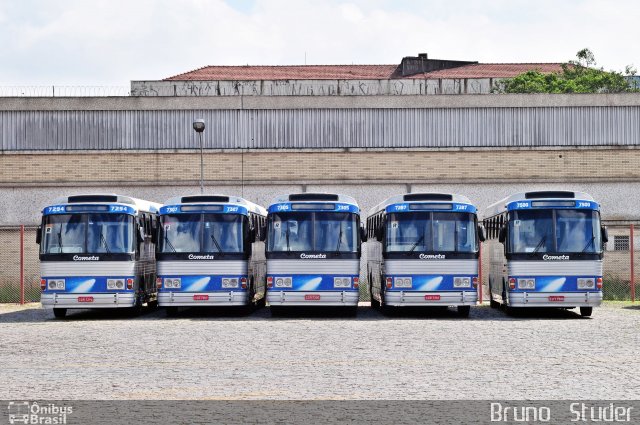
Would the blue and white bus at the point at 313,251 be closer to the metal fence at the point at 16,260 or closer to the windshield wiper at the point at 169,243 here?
the windshield wiper at the point at 169,243

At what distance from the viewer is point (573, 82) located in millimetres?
65938

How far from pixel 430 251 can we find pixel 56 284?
336 inches

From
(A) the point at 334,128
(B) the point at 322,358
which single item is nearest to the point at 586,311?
(B) the point at 322,358

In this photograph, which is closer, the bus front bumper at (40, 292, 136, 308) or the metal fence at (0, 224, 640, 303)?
the bus front bumper at (40, 292, 136, 308)

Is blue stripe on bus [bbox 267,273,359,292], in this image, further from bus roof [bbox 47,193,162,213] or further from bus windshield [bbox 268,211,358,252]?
bus roof [bbox 47,193,162,213]

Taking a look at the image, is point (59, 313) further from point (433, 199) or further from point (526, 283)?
point (526, 283)

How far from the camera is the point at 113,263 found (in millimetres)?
25844

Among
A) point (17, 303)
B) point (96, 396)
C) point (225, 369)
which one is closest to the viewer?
point (96, 396)

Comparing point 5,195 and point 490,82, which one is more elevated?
point 490,82

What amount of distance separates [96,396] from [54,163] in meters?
32.9

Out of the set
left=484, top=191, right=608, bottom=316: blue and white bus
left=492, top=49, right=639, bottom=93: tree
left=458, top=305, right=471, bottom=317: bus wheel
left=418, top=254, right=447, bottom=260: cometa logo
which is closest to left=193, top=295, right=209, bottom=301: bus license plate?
left=418, top=254, right=447, bottom=260: cometa logo

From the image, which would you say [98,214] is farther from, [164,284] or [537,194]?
[537,194]

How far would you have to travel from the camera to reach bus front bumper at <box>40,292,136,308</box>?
25.6 metres

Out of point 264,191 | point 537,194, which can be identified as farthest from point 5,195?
point 537,194
